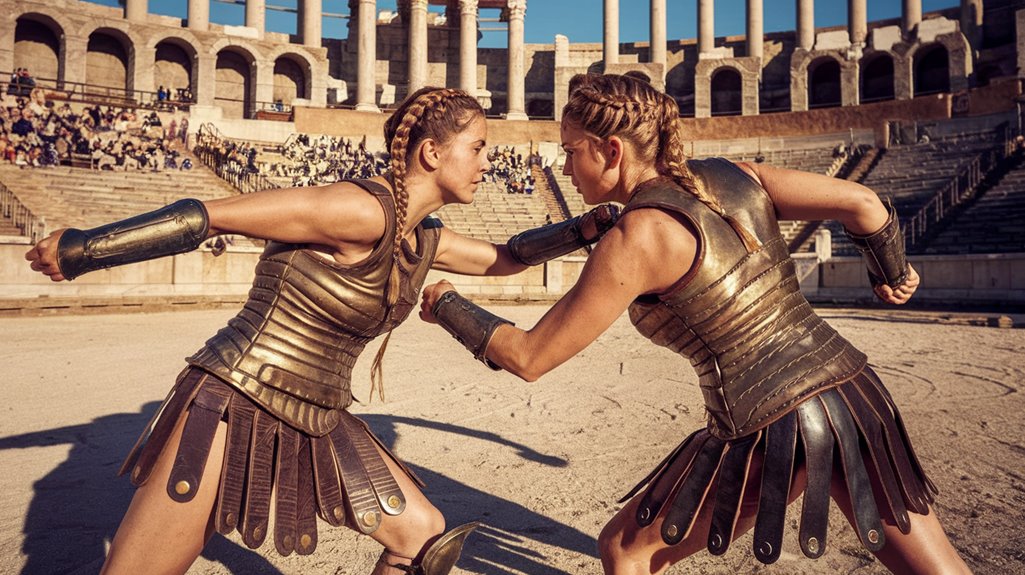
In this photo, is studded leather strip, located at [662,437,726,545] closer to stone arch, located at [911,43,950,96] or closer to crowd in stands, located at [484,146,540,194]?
crowd in stands, located at [484,146,540,194]

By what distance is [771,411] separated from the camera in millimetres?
1873

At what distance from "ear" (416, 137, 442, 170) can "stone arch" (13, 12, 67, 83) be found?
1531 inches

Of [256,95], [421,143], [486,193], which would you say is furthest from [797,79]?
[421,143]

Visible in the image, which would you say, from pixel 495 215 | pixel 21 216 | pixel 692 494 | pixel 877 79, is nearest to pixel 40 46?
pixel 21 216

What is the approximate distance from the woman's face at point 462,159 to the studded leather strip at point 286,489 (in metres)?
1.08

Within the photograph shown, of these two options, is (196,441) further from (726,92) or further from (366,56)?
(726,92)

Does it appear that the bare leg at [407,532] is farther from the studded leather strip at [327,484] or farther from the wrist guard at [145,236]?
the wrist guard at [145,236]

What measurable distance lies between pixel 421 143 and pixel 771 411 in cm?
159

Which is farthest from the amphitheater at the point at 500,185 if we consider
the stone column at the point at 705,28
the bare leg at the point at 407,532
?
the bare leg at the point at 407,532

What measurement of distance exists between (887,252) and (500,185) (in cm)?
2629

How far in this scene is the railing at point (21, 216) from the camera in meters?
14.0

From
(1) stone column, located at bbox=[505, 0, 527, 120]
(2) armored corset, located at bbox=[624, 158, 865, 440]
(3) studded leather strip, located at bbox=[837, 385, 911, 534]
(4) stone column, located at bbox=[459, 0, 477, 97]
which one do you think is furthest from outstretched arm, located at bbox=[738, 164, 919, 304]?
(4) stone column, located at bbox=[459, 0, 477, 97]

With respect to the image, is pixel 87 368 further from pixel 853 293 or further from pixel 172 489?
pixel 853 293

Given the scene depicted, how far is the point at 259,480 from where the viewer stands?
2.02m
